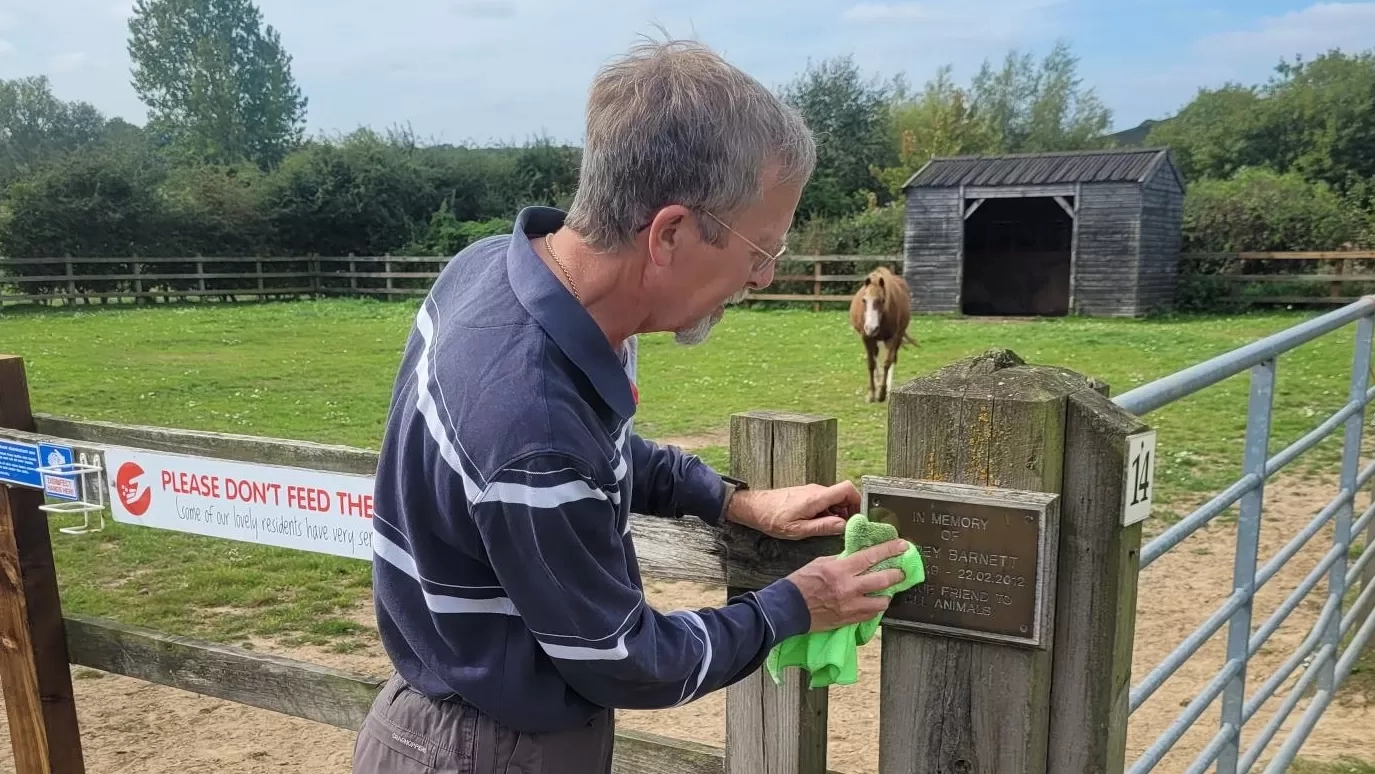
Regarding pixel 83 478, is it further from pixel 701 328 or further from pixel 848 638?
pixel 848 638

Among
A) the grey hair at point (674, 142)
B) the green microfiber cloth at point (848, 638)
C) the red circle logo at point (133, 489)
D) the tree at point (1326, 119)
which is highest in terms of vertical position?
the tree at point (1326, 119)

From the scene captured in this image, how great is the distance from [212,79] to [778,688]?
75.8 meters

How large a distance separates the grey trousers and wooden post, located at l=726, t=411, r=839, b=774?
0.38 meters

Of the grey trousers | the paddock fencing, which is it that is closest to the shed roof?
the paddock fencing

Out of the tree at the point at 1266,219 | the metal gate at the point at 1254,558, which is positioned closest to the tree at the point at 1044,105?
the tree at the point at 1266,219

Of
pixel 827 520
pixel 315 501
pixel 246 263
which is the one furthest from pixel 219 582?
pixel 246 263

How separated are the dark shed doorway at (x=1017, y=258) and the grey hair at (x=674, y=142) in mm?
25465

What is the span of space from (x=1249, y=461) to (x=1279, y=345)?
316 millimetres

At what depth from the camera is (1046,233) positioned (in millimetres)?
26188

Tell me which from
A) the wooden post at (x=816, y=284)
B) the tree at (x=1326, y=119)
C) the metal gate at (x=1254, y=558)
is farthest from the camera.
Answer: the tree at (x=1326, y=119)

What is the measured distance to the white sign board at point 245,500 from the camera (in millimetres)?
2363

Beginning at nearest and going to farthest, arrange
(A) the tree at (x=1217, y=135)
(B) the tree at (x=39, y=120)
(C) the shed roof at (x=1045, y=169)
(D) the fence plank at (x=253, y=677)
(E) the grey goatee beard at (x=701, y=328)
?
(E) the grey goatee beard at (x=701, y=328)
(D) the fence plank at (x=253, y=677)
(C) the shed roof at (x=1045, y=169)
(A) the tree at (x=1217, y=135)
(B) the tree at (x=39, y=120)

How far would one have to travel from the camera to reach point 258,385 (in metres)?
12.1

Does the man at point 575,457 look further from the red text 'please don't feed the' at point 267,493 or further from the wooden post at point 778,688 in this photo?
the red text 'please don't feed the' at point 267,493
